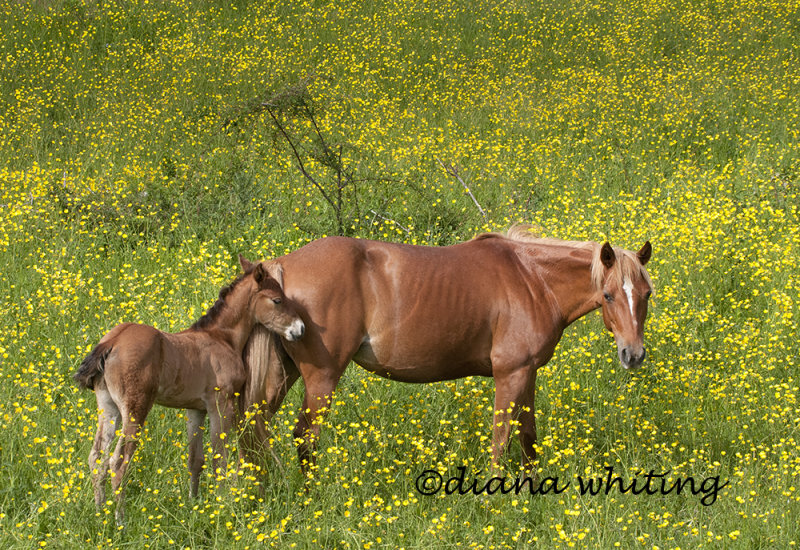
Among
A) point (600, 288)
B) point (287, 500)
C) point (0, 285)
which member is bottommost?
point (287, 500)

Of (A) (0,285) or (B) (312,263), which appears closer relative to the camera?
(B) (312,263)

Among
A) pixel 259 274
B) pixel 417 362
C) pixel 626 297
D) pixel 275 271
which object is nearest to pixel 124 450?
pixel 259 274

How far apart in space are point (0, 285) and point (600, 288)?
5.24 m

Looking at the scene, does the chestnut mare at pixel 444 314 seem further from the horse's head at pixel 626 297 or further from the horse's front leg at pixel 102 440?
the horse's front leg at pixel 102 440

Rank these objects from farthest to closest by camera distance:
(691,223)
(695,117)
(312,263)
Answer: (695,117) → (691,223) → (312,263)

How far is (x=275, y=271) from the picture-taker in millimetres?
5754

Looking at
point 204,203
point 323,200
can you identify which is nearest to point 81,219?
point 204,203

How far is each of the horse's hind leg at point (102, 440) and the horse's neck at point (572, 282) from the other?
2929mm

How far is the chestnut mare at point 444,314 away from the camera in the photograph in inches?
225

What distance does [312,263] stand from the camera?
19.0ft

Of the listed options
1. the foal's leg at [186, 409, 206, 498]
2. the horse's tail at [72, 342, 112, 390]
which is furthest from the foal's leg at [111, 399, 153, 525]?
the foal's leg at [186, 409, 206, 498]

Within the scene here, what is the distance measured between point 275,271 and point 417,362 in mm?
1113

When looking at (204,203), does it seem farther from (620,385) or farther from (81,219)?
(620,385)

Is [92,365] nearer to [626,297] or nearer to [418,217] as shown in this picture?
[626,297]
